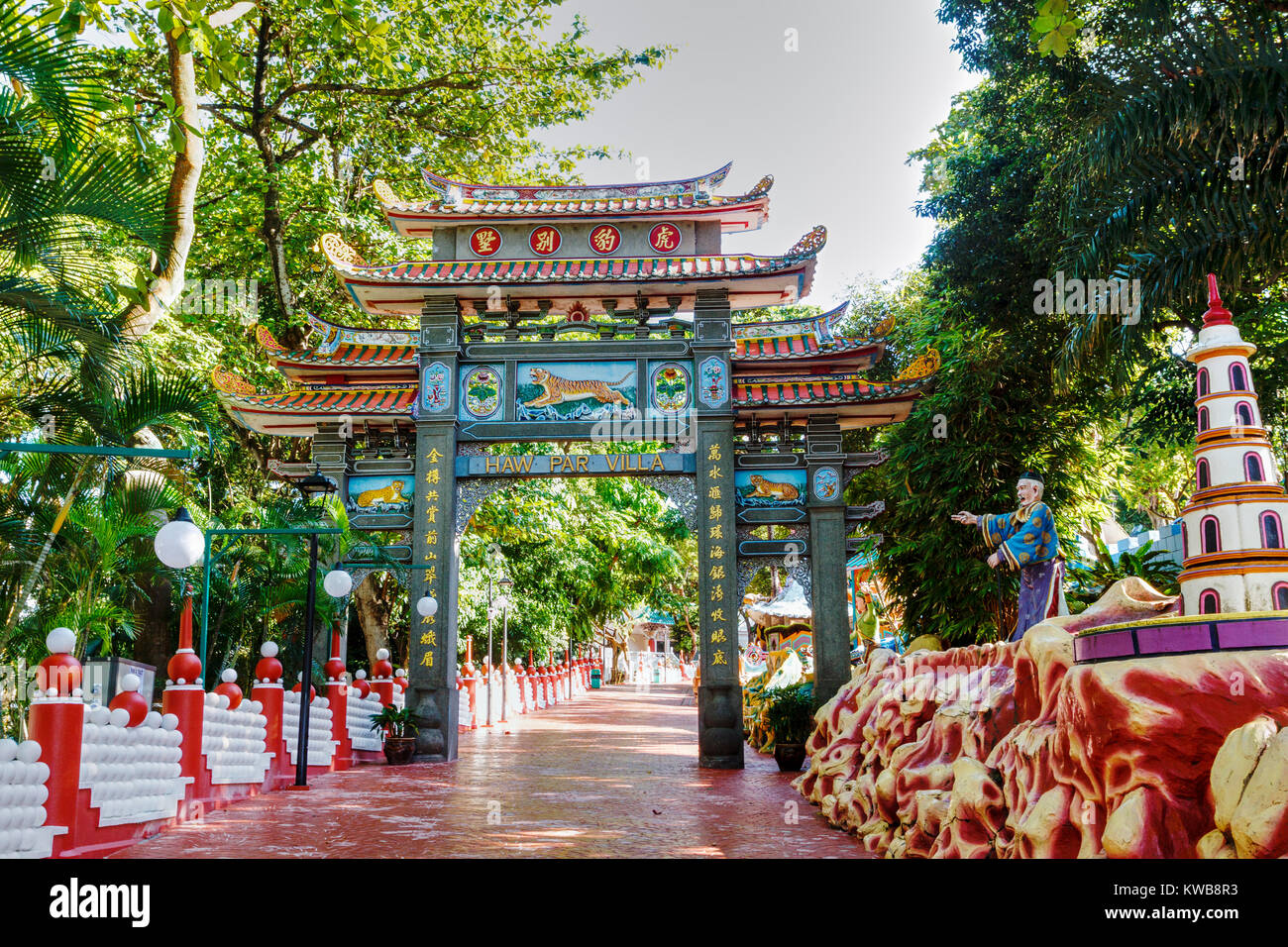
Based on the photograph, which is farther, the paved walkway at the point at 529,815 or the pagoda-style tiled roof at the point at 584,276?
the pagoda-style tiled roof at the point at 584,276

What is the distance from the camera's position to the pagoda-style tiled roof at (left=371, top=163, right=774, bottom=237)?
15023mm

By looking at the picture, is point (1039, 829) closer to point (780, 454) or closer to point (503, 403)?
point (780, 454)

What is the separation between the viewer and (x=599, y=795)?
10.3 metres

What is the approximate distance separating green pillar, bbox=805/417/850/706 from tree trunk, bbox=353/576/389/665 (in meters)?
9.21

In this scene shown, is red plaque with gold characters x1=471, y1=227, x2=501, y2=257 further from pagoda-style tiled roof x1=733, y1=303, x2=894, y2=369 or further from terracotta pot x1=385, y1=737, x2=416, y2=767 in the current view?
terracotta pot x1=385, y1=737, x2=416, y2=767

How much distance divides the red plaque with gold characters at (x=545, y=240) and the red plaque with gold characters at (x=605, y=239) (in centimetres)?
54

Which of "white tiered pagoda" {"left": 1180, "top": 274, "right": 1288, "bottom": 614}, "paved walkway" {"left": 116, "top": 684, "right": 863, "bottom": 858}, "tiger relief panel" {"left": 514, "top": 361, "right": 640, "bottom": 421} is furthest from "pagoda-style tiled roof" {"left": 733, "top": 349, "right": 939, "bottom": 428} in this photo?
"white tiered pagoda" {"left": 1180, "top": 274, "right": 1288, "bottom": 614}

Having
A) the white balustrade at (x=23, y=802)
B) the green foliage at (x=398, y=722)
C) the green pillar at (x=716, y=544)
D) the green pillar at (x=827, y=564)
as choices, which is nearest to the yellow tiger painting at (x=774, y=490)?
the green pillar at (x=827, y=564)

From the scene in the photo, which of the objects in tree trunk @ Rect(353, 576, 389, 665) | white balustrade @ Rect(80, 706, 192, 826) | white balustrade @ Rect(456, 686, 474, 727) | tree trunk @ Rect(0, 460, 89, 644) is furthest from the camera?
white balustrade @ Rect(456, 686, 474, 727)

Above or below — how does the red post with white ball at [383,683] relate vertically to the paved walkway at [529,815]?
above

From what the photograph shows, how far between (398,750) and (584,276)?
287 inches

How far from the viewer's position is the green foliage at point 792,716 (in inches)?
521

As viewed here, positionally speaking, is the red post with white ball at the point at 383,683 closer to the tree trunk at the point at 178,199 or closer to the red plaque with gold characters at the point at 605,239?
the tree trunk at the point at 178,199

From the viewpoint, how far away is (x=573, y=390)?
1432cm
